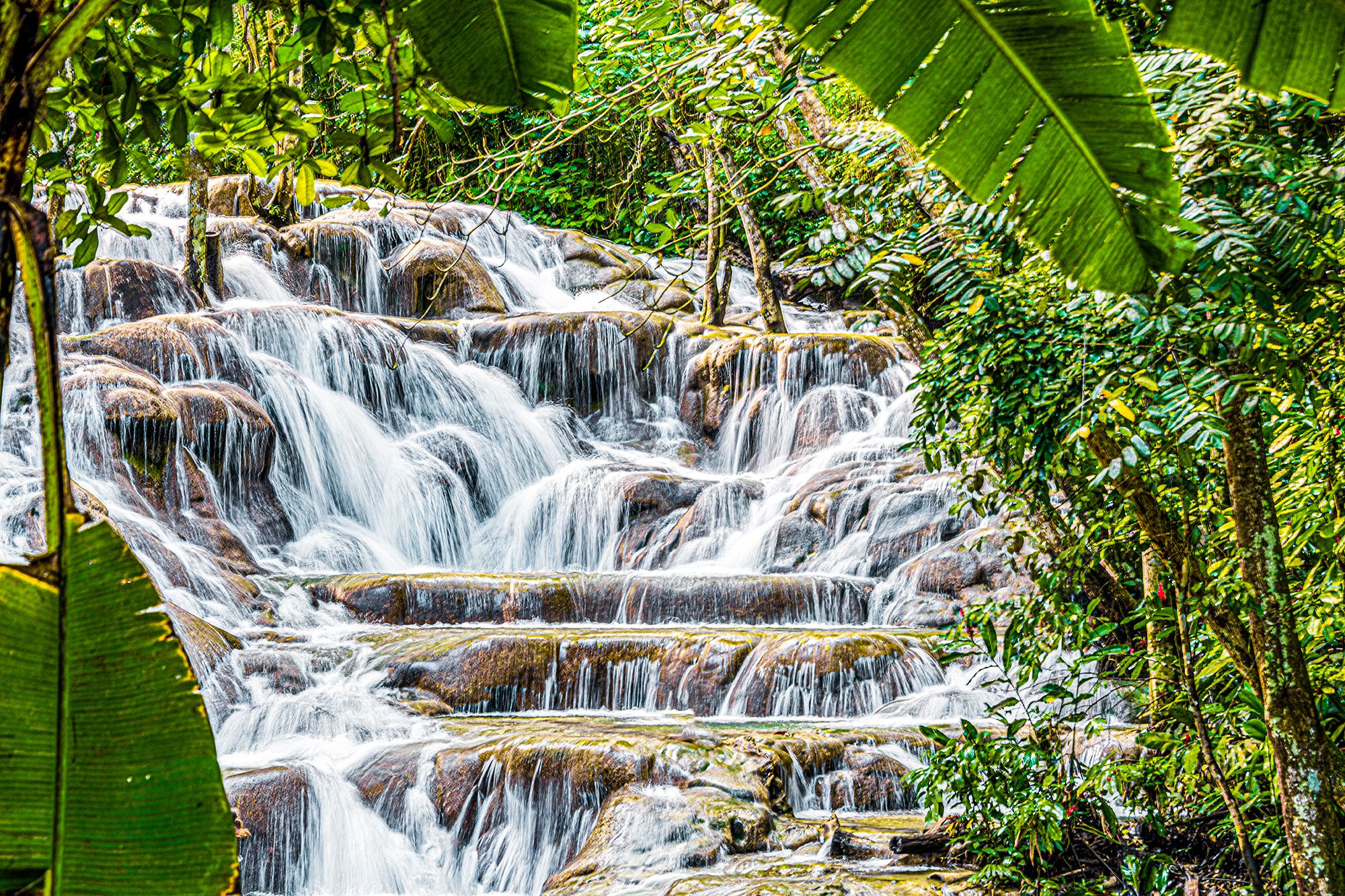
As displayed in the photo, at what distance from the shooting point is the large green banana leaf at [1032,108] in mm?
1394

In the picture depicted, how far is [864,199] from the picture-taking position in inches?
151

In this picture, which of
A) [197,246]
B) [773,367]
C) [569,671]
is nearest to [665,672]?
[569,671]

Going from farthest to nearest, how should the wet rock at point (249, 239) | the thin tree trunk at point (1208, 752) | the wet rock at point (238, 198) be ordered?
1. the wet rock at point (238, 198)
2. the wet rock at point (249, 239)
3. the thin tree trunk at point (1208, 752)

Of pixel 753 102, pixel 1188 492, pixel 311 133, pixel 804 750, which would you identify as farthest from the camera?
pixel 804 750

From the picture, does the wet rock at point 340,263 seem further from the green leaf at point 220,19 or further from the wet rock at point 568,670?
the green leaf at point 220,19

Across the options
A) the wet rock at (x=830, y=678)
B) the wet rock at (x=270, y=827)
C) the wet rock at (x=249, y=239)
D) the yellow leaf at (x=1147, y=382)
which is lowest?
the wet rock at (x=270, y=827)

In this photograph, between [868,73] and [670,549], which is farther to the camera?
[670,549]

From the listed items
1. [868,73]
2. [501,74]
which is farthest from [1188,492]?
[501,74]

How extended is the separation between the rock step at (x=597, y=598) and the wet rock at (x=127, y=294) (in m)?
6.85

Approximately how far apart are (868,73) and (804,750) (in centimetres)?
614

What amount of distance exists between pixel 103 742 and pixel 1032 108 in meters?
1.41

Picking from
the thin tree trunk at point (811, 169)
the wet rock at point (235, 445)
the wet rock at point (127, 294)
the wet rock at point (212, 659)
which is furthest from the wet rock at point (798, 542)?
the wet rock at point (127, 294)

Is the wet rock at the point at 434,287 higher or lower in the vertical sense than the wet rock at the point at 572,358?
higher

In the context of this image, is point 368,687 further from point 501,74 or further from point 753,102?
point 501,74
